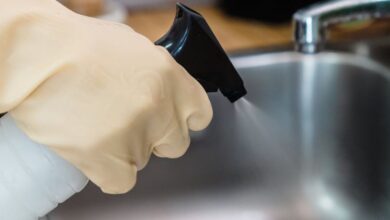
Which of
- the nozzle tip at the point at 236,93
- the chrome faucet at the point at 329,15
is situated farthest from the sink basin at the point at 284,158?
the nozzle tip at the point at 236,93

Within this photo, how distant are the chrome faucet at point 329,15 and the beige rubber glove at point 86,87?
378mm

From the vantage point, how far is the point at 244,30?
2.86 ft

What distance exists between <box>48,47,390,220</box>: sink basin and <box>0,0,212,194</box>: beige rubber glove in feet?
1.11

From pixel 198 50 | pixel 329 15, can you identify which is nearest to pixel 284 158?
pixel 329 15

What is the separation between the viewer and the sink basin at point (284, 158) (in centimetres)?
73

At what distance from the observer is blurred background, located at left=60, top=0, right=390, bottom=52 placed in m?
0.81

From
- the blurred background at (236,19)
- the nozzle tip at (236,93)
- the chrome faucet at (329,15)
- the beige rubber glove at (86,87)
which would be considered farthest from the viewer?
the blurred background at (236,19)

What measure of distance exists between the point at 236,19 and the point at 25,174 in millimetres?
595

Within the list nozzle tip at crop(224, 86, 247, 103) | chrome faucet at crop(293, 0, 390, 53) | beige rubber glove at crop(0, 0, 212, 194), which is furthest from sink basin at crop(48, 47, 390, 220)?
beige rubber glove at crop(0, 0, 212, 194)

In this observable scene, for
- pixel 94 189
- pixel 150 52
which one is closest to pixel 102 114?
pixel 150 52

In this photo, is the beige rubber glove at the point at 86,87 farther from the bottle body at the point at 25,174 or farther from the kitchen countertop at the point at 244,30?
the kitchen countertop at the point at 244,30

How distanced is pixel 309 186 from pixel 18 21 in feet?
1.61

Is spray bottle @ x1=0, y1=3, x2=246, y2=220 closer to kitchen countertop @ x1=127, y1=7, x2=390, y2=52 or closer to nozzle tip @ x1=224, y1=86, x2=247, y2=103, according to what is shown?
nozzle tip @ x1=224, y1=86, x2=247, y2=103

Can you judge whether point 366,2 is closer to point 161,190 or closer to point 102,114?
point 161,190
